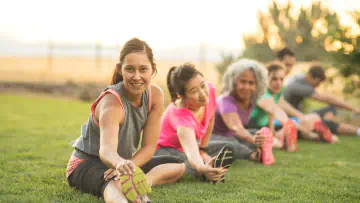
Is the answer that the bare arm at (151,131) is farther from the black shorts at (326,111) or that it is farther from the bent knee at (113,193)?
the black shorts at (326,111)

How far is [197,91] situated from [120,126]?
964 millimetres

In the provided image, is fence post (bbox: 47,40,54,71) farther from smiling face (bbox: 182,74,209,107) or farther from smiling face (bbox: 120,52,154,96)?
smiling face (bbox: 120,52,154,96)

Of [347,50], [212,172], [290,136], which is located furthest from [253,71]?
[347,50]

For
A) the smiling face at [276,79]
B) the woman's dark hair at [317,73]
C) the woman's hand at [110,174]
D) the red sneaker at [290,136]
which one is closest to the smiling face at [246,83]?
the red sneaker at [290,136]

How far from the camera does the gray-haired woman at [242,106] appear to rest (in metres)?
4.30

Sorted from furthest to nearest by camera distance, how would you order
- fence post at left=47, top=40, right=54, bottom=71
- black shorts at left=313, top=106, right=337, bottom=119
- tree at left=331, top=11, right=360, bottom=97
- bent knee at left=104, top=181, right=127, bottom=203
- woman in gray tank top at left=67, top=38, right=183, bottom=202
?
fence post at left=47, top=40, right=54, bottom=71 → black shorts at left=313, top=106, right=337, bottom=119 → tree at left=331, top=11, right=360, bottom=97 → woman in gray tank top at left=67, top=38, right=183, bottom=202 → bent knee at left=104, top=181, right=127, bottom=203

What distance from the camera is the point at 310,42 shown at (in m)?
10.4

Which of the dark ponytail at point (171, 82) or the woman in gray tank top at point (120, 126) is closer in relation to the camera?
the woman in gray tank top at point (120, 126)

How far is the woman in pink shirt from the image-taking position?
3.31m

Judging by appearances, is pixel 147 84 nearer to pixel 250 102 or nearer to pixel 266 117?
pixel 250 102

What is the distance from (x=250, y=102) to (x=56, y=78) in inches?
655

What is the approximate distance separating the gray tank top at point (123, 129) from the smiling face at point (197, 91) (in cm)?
65

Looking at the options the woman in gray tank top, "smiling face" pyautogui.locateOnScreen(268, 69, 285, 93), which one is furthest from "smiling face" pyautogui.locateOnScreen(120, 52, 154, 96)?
"smiling face" pyautogui.locateOnScreen(268, 69, 285, 93)

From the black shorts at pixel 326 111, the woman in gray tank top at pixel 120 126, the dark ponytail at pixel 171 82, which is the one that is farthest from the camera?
the black shorts at pixel 326 111
